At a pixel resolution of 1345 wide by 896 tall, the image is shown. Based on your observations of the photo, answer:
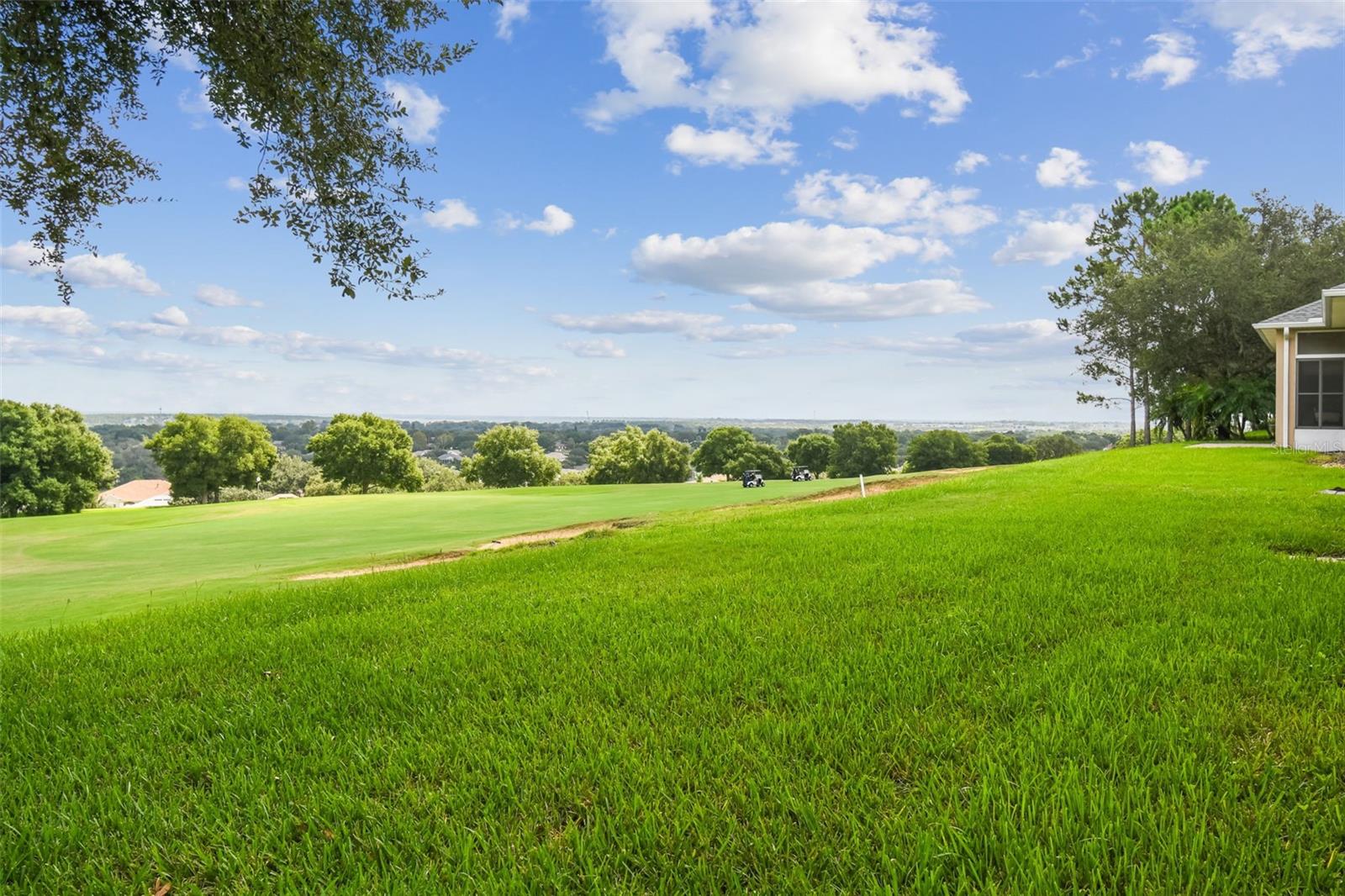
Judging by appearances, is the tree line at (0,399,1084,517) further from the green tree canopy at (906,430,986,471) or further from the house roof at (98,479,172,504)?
the house roof at (98,479,172,504)

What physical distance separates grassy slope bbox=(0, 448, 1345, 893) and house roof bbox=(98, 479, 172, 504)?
61.3 metres

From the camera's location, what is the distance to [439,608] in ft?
18.2

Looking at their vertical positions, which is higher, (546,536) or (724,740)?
(724,740)

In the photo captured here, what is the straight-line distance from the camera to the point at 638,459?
59438 millimetres

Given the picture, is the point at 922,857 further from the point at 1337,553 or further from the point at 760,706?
the point at 1337,553

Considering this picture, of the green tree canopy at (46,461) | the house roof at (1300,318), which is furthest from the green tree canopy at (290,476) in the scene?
the house roof at (1300,318)

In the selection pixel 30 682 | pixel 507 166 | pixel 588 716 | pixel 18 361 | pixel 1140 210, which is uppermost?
pixel 1140 210

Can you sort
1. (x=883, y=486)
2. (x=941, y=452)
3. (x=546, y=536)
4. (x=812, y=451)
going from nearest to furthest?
1. (x=546, y=536)
2. (x=883, y=486)
3. (x=941, y=452)
4. (x=812, y=451)

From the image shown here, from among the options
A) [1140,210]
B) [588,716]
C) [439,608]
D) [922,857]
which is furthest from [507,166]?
[1140,210]

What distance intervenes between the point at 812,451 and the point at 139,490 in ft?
186

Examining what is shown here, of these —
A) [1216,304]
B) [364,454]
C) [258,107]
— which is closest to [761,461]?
[364,454]

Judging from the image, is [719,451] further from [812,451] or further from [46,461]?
[46,461]

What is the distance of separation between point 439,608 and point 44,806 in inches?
116

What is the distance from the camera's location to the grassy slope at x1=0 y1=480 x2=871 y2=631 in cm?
970
